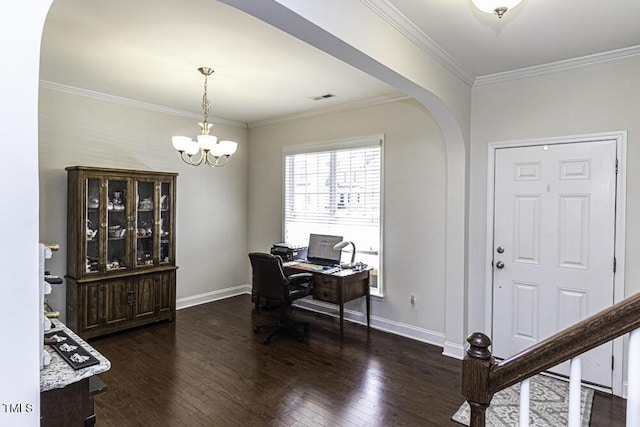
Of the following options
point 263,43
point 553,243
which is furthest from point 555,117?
point 263,43

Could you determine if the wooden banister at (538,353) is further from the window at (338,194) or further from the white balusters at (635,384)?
the window at (338,194)

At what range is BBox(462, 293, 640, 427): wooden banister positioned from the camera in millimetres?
816

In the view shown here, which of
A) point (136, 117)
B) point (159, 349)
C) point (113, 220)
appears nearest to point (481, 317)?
point (159, 349)

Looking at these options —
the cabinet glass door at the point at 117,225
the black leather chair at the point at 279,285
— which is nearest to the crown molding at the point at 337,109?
the black leather chair at the point at 279,285

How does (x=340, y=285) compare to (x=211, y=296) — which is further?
(x=211, y=296)

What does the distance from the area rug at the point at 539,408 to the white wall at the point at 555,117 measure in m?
0.78

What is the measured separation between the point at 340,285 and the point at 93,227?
2.75 metres

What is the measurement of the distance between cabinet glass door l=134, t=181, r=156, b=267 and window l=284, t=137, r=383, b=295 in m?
1.78

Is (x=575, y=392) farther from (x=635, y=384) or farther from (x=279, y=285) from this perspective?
(x=279, y=285)

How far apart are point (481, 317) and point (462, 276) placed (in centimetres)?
50

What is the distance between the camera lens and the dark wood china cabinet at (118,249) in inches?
148

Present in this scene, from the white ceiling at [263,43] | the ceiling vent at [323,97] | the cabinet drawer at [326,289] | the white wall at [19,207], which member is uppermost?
the ceiling vent at [323,97]

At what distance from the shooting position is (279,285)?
3809mm

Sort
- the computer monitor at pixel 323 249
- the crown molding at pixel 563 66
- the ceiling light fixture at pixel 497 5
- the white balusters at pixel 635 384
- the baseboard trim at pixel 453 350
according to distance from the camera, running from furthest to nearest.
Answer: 1. the computer monitor at pixel 323 249
2. the baseboard trim at pixel 453 350
3. the crown molding at pixel 563 66
4. the ceiling light fixture at pixel 497 5
5. the white balusters at pixel 635 384
